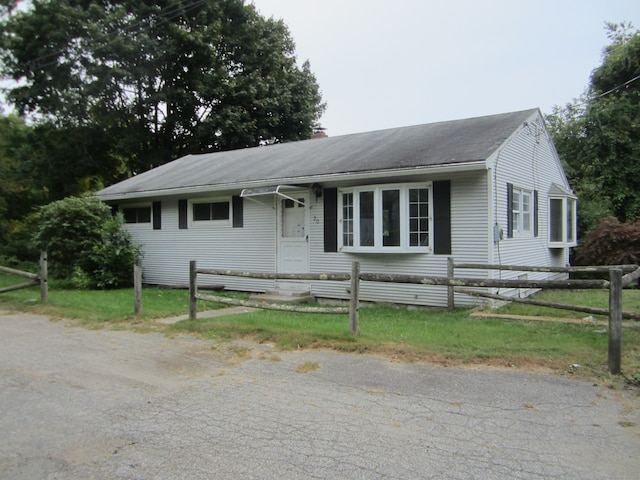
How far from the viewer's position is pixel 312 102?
28.5 metres

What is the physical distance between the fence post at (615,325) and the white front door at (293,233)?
7.35 m

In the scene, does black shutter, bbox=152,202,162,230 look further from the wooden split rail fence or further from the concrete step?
the wooden split rail fence

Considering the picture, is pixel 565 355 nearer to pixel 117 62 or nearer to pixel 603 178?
pixel 603 178

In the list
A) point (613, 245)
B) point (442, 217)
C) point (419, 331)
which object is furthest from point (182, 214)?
point (613, 245)

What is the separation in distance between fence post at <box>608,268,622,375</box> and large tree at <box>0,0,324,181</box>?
2193 centimetres

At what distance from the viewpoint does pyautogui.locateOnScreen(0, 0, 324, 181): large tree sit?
23.5 meters

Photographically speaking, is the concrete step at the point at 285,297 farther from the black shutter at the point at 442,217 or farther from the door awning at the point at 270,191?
the black shutter at the point at 442,217

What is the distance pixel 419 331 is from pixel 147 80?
23.0 m

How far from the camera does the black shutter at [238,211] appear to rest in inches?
523

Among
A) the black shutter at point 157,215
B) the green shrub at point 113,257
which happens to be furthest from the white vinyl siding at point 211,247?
the green shrub at point 113,257

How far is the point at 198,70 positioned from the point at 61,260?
1384 centimetres

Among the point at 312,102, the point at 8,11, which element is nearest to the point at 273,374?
the point at 312,102

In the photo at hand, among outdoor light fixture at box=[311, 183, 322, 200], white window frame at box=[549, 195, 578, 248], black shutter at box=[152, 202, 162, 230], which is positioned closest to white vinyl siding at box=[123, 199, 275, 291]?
black shutter at box=[152, 202, 162, 230]

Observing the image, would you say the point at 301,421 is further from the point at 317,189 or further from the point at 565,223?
the point at 565,223
